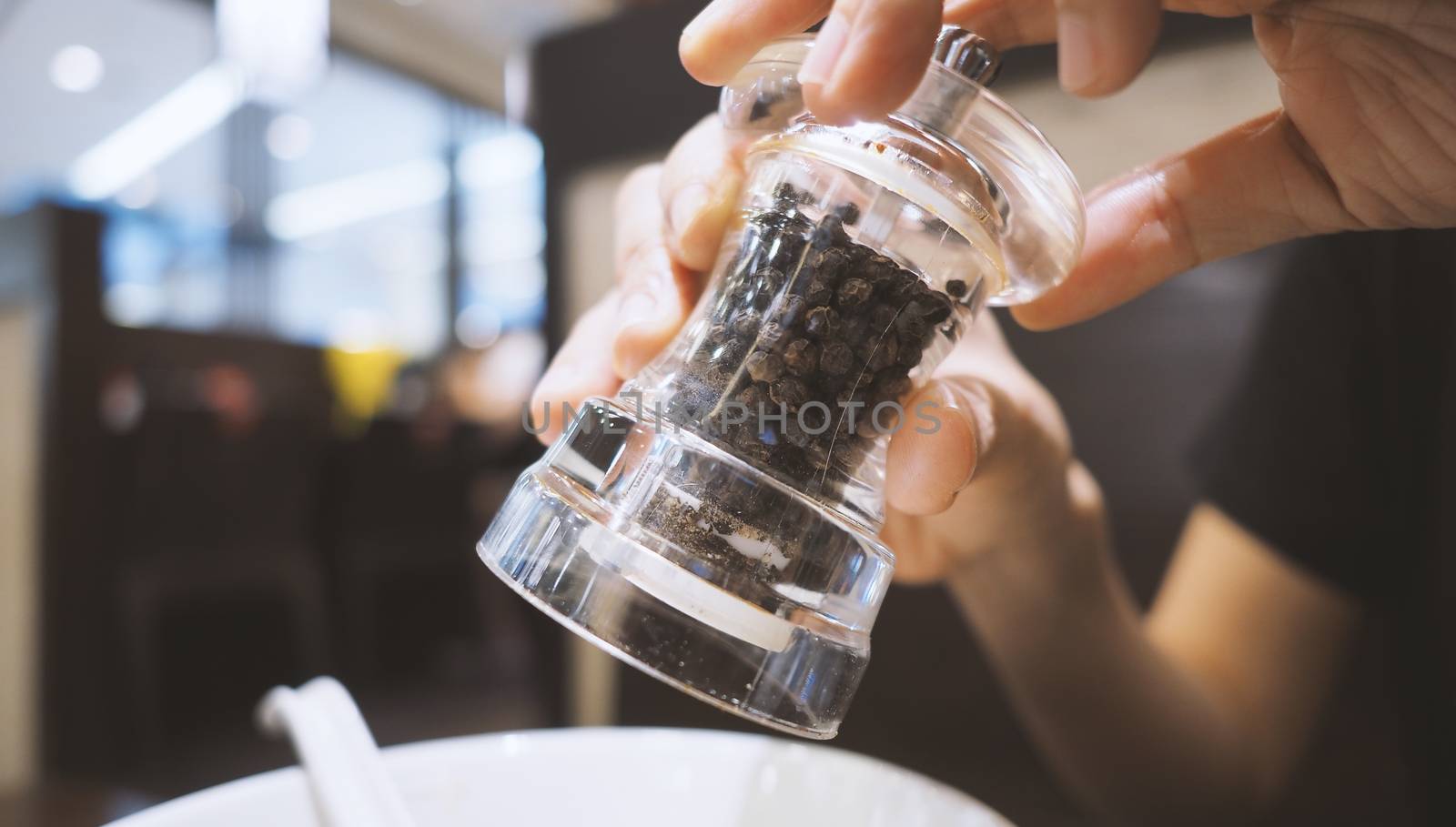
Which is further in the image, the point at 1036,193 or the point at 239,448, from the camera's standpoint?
Answer: the point at 239,448

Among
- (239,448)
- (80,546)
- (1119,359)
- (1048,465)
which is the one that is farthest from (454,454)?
(1048,465)

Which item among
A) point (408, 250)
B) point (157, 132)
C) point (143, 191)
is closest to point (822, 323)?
point (157, 132)

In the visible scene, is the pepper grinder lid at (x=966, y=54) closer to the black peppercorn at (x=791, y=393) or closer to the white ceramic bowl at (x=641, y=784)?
the black peppercorn at (x=791, y=393)

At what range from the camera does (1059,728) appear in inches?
25.5

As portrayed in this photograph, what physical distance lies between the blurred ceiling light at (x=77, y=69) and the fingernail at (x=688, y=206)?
4921 mm

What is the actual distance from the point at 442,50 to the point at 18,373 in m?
3.25

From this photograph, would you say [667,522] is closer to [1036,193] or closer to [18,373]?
[1036,193]

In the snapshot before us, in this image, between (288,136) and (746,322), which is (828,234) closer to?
(746,322)

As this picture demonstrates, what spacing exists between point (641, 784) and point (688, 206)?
0.92ft

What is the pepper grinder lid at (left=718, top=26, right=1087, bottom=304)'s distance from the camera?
0.30 meters

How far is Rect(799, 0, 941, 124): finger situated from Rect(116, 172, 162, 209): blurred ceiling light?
580cm

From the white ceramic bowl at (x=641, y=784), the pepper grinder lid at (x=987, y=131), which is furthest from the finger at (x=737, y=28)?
the white ceramic bowl at (x=641, y=784)

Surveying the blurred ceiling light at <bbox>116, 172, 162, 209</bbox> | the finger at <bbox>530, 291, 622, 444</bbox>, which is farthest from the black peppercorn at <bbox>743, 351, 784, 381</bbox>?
the blurred ceiling light at <bbox>116, 172, 162, 209</bbox>

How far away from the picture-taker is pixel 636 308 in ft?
1.27
